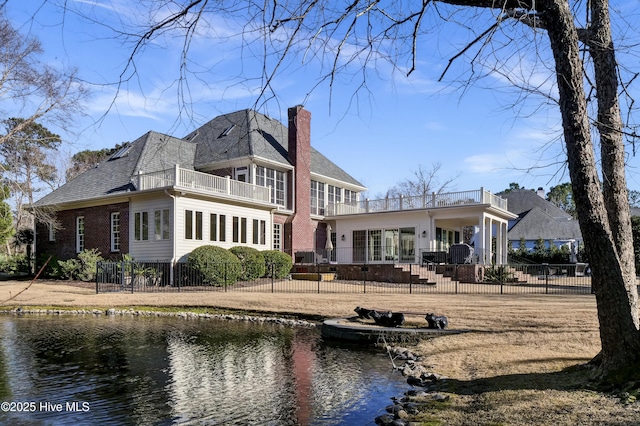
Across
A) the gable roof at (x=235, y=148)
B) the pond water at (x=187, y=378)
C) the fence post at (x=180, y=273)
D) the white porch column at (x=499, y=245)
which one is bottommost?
the pond water at (x=187, y=378)

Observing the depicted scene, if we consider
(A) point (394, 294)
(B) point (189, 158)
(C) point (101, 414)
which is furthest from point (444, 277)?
(C) point (101, 414)

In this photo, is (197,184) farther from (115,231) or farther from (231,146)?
(115,231)

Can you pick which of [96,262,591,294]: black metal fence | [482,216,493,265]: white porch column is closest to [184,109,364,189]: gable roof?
[96,262,591,294]: black metal fence

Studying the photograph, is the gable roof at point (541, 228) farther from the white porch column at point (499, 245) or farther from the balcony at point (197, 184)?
the balcony at point (197, 184)

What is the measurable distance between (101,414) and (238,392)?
193 cm

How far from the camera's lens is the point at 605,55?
6598mm

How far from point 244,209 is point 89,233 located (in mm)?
7855

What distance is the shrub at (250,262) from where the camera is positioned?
2367cm

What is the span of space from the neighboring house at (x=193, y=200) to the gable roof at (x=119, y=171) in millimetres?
76

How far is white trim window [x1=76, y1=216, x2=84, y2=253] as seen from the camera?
26.4 m

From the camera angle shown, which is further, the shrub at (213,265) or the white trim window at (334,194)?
the white trim window at (334,194)

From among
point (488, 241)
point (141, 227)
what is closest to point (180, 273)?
point (141, 227)

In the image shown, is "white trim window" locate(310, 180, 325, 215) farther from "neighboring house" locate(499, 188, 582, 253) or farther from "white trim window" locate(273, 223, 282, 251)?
"neighboring house" locate(499, 188, 582, 253)

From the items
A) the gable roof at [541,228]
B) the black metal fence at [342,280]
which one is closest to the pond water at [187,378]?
the black metal fence at [342,280]
